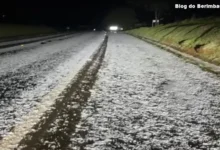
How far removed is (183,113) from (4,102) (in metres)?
3.27

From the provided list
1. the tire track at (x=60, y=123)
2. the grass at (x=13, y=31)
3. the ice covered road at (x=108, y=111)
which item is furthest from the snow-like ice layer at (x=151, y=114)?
the grass at (x=13, y=31)

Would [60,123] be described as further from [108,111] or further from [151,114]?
[151,114]

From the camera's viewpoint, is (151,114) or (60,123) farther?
(151,114)

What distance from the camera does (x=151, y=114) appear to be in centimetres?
451

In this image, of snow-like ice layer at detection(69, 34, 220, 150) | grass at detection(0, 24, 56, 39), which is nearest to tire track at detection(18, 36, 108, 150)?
snow-like ice layer at detection(69, 34, 220, 150)

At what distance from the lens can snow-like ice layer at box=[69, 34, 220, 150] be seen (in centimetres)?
343

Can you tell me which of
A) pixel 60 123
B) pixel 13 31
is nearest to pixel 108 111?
pixel 60 123

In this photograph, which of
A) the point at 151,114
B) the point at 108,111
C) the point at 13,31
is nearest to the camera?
the point at 151,114

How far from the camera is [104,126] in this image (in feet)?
12.9

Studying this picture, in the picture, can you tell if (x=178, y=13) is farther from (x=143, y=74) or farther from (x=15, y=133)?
(x=15, y=133)

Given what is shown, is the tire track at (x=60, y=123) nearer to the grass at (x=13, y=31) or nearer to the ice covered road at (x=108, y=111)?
the ice covered road at (x=108, y=111)

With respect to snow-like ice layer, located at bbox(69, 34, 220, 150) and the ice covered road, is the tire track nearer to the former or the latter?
the ice covered road

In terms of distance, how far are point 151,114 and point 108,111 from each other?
2.37ft

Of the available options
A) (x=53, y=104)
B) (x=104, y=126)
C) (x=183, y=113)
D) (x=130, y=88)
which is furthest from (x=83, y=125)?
(x=130, y=88)
